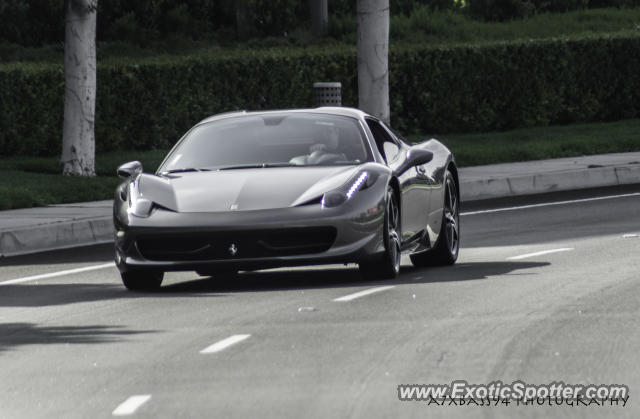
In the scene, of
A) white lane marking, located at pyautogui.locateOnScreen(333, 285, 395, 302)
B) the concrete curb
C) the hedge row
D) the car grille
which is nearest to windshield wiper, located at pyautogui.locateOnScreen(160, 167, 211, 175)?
the car grille

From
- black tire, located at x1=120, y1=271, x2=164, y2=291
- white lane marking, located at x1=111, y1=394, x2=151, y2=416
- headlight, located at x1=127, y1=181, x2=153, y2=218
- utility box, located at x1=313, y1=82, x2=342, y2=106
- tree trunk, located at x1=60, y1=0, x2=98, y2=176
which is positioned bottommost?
utility box, located at x1=313, y1=82, x2=342, y2=106

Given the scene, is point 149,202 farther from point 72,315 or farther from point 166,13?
point 166,13

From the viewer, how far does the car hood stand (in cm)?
1095

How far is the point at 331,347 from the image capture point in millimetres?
8289

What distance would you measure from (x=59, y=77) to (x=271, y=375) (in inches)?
755

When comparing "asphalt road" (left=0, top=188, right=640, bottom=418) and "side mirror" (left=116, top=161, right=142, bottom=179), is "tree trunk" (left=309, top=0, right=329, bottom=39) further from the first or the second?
"side mirror" (left=116, top=161, right=142, bottom=179)

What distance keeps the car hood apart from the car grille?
0.19 m

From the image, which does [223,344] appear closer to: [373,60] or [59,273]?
[59,273]

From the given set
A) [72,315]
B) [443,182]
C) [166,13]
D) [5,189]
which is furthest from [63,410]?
[166,13]

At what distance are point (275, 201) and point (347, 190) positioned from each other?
0.54 meters

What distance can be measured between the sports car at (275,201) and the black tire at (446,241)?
0.38 m

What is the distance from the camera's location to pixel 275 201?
35.9ft

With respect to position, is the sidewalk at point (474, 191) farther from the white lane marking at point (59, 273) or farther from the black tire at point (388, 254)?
the black tire at point (388, 254)

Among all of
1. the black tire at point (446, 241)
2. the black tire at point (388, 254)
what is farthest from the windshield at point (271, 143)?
the black tire at point (446, 241)
